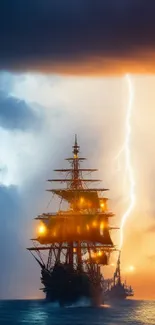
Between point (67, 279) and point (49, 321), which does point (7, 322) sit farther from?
point (67, 279)

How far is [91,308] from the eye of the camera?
652 ft

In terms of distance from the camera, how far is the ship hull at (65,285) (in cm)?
19375

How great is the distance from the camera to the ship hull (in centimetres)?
19375

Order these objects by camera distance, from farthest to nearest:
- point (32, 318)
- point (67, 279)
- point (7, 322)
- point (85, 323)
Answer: point (67, 279), point (32, 318), point (7, 322), point (85, 323)

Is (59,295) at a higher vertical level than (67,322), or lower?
higher

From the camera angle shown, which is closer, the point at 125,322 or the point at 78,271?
the point at 125,322

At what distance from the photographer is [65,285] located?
194 meters

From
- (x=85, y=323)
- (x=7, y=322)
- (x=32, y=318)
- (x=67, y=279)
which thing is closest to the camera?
(x=85, y=323)

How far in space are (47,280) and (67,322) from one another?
4213 centimetres

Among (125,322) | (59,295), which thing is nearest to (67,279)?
(59,295)

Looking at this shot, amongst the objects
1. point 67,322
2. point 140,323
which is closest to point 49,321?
point 67,322

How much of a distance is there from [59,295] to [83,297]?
5862mm

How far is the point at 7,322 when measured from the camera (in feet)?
538

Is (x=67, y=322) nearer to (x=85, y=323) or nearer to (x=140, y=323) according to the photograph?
(x=85, y=323)
